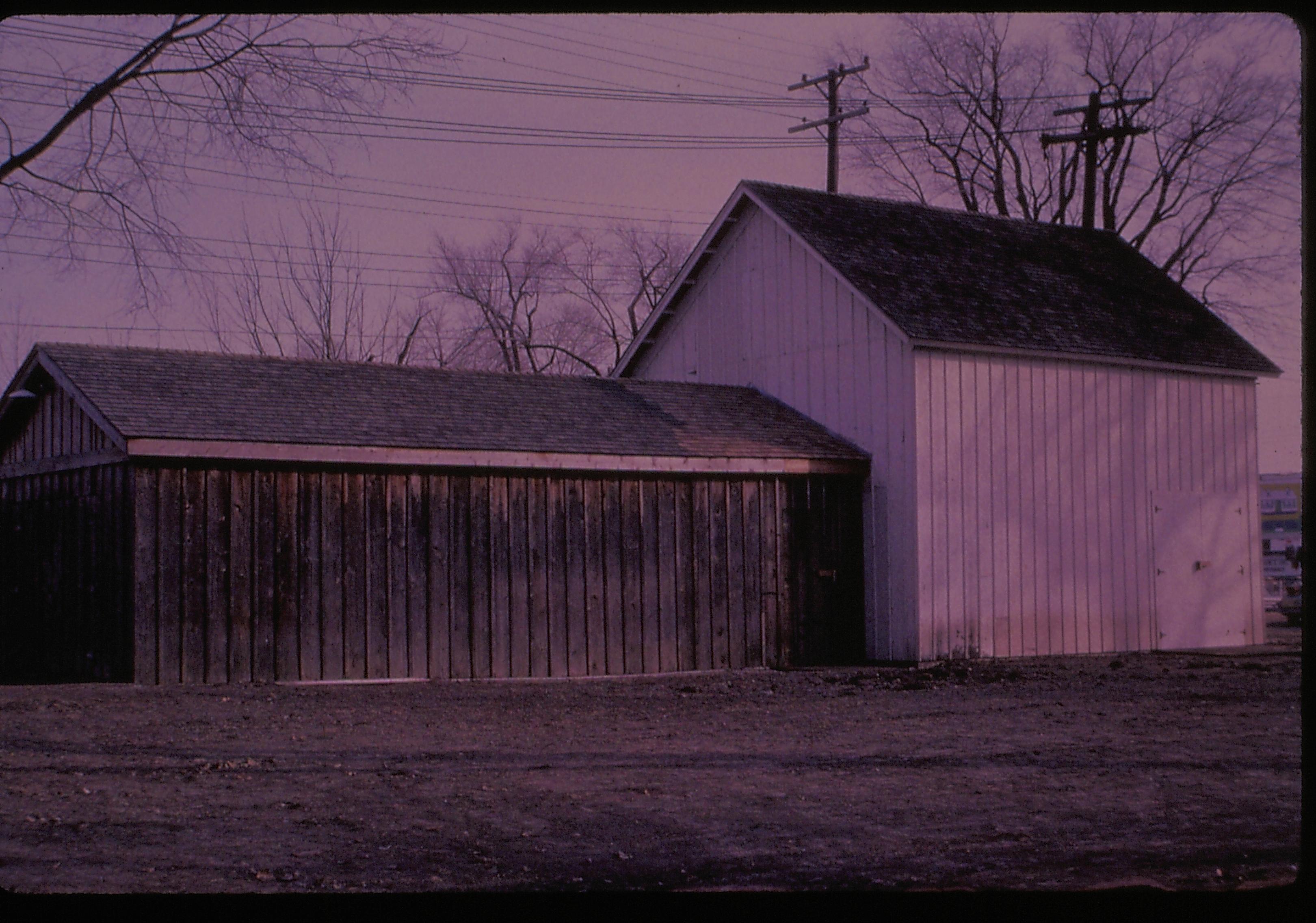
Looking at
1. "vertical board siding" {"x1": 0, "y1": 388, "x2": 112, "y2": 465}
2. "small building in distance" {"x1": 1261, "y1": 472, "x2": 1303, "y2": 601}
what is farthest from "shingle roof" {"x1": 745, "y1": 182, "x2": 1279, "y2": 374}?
"small building in distance" {"x1": 1261, "y1": 472, "x2": 1303, "y2": 601}

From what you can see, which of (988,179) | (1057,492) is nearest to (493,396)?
(1057,492)

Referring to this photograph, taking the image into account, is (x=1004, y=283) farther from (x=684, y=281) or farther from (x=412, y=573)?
(x=412, y=573)

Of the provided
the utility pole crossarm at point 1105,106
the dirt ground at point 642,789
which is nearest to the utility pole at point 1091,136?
the utility pole crossarm at point 1105,106

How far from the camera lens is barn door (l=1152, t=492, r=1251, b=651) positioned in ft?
74.9

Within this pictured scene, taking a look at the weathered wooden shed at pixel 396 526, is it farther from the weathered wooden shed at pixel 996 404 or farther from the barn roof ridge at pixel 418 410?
the weathered wooden shed at pixel 996 404

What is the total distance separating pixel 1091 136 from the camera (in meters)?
32.6

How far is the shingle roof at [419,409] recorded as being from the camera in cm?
1631

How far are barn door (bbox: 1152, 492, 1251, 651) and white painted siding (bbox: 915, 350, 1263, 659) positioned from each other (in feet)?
0.83

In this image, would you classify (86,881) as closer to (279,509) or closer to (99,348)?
(279,509)

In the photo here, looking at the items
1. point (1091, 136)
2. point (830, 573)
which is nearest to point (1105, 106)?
point (1091, 136)

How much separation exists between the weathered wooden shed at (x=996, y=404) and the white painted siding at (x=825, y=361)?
37 millimetres

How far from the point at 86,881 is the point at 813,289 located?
16303 millimetres

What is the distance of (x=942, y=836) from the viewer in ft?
26.3

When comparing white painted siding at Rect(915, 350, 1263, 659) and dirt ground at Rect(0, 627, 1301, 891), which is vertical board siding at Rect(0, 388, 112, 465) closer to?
dirt ground at Rect(0, 627, 1301, 891)
